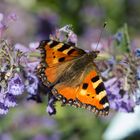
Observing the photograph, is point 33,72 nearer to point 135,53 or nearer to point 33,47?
point 33,47

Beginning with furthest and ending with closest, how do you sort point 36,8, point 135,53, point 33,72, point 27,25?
point 27,25, point 36,8, point 135,53, point 33,72

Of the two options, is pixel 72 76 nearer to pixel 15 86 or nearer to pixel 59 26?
pixel 15 86

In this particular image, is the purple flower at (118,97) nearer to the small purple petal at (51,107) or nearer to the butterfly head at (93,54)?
the butterfly head at (93,54)

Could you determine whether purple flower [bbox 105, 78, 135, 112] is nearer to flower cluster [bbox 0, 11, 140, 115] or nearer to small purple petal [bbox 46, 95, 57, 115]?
flower cluster [bbox 0, 11, 140, 115]

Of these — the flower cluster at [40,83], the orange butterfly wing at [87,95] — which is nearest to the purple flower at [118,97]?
the flower cluster at [40,83]

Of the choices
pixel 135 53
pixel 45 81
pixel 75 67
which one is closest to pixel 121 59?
pixel 135 53

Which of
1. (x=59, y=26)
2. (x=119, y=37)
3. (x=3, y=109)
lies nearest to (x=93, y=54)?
(x=119, y=37)

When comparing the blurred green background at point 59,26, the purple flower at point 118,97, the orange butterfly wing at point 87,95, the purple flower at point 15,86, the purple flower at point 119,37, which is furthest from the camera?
the blurred green background at point 59,26
